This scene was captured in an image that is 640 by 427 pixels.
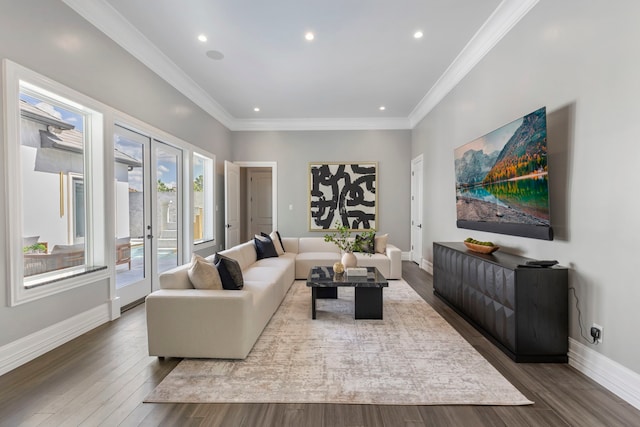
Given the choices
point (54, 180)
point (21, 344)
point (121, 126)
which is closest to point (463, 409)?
point (21, 344)

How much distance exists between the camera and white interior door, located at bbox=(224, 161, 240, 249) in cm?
589

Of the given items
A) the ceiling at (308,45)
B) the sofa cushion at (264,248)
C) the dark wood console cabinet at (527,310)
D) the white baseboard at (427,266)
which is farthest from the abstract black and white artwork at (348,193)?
the dark wood console cabinet at (527,310)

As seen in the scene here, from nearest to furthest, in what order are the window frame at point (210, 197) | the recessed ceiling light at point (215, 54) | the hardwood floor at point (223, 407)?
the hardwood floor at point (223, 407), the recessed ceiling light at point (215, 54), the window frame at point (210, 197)

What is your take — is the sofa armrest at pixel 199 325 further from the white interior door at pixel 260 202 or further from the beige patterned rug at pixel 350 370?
the white interior door at pixel 260 202

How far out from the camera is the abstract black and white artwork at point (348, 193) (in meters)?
6.58

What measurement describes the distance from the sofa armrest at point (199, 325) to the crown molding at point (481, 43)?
3.59m

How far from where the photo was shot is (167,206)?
4.42 metres

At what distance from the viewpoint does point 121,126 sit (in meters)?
3.38

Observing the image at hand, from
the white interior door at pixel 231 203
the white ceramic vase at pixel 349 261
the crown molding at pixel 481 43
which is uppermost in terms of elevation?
the crown molding at pixel 481 43

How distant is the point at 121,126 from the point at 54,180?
3.26 ft

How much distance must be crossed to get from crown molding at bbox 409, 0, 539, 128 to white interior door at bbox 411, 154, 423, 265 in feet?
4.69

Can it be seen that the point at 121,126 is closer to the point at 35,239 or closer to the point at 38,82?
the point at 38,82

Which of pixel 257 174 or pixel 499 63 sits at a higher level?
pixel 499 63

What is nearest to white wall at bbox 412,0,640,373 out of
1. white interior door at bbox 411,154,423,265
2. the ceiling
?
the ceiling
